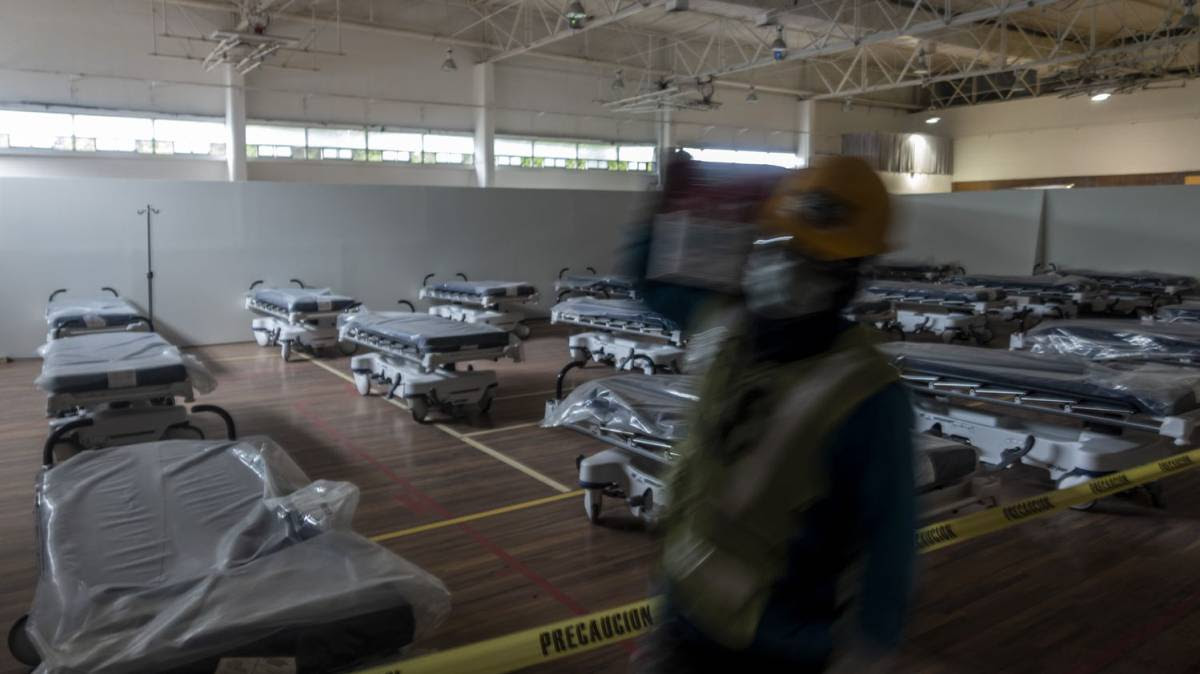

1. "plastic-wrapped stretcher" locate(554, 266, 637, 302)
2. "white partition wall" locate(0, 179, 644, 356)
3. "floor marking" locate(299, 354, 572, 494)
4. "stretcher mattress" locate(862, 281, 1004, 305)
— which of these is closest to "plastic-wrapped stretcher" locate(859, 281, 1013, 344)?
"stretcher mattress" locate(862, 281, 1004, 305)

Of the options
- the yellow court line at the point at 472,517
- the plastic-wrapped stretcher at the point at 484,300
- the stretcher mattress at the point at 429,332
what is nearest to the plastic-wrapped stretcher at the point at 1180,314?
the stretcher mattress at the point at 429,332

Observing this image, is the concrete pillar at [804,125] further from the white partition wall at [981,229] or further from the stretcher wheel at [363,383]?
the stretcher wheel at [363,383]

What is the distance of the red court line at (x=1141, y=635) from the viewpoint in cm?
303

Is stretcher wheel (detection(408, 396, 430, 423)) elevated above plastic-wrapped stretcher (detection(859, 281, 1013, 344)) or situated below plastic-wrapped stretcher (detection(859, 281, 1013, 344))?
below

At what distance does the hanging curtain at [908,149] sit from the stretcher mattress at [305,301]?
14.5 metres

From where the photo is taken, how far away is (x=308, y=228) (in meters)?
11.6

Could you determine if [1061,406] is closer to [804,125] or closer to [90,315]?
[90,315]

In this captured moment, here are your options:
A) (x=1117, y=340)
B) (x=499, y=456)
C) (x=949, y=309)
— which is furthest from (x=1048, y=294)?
(x=499, y=456)

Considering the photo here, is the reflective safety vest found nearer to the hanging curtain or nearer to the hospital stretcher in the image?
the hospital stretcher

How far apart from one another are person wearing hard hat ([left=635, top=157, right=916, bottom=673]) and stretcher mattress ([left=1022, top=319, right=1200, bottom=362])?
5615 mm

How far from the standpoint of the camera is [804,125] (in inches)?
794

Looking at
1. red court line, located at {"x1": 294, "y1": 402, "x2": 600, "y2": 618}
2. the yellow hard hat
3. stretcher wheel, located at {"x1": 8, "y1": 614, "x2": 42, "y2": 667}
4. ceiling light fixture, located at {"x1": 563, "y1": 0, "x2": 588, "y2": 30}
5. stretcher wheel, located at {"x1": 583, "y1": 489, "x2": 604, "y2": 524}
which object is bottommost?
red court line, located at {"x1": 294, "y1": 402, "x2": 600, "y2": 618}

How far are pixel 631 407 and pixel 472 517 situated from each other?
3.55 ft

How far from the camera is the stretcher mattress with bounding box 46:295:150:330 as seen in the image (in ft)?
27.3
